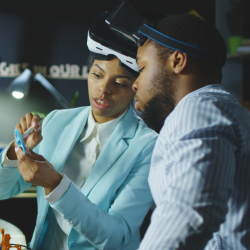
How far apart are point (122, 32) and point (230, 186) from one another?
0.96 m

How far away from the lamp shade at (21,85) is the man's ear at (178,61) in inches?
61.3

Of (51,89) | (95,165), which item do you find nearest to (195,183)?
(95,165)

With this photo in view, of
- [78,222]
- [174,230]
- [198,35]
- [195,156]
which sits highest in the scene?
[198,35]

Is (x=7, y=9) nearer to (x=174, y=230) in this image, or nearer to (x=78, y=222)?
(x=78, y=222)

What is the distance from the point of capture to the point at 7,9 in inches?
102

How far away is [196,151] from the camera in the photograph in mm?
816

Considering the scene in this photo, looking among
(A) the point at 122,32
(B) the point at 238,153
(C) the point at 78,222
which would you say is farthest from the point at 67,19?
(B) the point at 238,153

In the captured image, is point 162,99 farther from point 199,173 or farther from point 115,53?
point 115,53

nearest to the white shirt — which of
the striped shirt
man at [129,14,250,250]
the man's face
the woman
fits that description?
Result: the woman

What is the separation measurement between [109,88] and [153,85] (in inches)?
20.8

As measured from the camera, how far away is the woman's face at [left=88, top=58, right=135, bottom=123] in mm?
1663

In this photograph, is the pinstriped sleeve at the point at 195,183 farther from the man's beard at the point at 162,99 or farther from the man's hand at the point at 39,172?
the man's hand at the point at 39,172

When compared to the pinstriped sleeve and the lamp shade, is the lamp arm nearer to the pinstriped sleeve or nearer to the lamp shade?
the lamp shade

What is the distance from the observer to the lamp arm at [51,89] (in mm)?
2543
